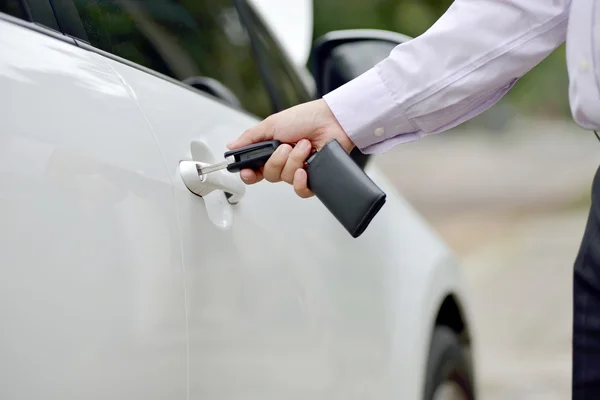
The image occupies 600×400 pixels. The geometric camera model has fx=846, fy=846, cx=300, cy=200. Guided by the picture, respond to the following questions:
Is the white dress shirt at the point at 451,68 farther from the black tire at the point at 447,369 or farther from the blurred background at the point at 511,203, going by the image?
the blurred background at the point at 511,203

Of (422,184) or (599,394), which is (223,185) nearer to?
(599,394)

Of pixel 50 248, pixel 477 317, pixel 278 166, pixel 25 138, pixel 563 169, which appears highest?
pixel 25 138

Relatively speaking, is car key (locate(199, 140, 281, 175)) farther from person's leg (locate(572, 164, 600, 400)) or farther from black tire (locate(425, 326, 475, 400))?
black tire (locate(425, 326, 475, 400))

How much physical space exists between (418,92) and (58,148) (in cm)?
68

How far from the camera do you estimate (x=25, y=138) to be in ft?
3.41

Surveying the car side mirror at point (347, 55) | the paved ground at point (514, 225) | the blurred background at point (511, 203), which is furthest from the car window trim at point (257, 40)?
the blurred background at point (511, 203)

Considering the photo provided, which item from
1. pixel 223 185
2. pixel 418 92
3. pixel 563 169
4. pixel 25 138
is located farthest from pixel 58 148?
pixel 563 169

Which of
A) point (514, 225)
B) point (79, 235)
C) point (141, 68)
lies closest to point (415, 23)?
point (514, 225)

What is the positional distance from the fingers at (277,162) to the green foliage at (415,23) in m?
12.3

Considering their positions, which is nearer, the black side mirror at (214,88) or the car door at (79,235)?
the car door at (79,235)

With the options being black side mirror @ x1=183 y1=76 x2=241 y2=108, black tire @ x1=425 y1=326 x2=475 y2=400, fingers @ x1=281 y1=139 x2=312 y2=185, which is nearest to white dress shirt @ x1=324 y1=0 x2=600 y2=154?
fingers @ x1=281 y1=139 x2=312 y2=185

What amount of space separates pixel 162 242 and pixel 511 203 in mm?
8396

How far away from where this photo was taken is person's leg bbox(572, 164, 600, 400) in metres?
1.39

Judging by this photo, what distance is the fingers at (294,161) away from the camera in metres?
1.48
